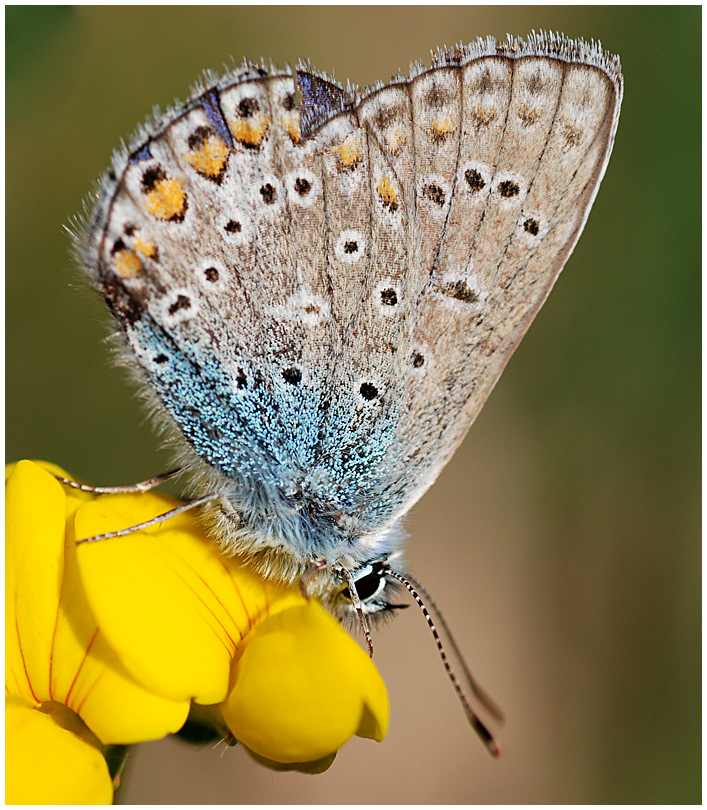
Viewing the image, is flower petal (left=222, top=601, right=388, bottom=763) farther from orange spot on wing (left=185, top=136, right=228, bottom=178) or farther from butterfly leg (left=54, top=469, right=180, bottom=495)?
orange spot on wing (left=185, top=136, right=228, bottom=178)

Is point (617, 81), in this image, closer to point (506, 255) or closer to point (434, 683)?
point (506, 255)

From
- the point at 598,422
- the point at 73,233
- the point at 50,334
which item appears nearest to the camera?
the point at 73,233

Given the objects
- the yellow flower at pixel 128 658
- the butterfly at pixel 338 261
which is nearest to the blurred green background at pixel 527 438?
the butterfly at pixel 338 261

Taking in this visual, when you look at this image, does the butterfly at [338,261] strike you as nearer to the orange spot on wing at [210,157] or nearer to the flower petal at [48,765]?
the orange spot on wing at [210,157]

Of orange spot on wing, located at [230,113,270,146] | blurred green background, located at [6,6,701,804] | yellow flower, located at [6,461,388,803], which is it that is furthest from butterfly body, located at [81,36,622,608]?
blurred green background, located at [6,6,701,804]

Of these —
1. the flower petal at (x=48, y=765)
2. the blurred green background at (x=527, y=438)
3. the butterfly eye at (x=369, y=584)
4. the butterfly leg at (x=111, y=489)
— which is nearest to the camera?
the flower petal at (x=48, y=765)

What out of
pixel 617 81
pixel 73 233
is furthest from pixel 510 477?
pixel 73 233
